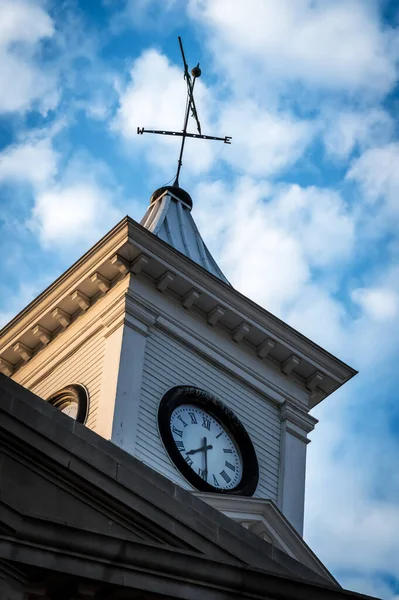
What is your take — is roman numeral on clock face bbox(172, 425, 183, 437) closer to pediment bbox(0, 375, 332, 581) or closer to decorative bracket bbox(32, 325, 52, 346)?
decorative bracket bbox(32, 325, 52, 346)

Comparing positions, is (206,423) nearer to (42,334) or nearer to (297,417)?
(297,417)

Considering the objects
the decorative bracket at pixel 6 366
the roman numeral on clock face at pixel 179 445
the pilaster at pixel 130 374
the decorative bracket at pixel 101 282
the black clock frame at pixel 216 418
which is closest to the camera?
the pilaster at pixel 130 374

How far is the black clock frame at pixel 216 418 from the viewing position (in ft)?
80.2

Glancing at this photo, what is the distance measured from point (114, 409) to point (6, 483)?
10.3 m

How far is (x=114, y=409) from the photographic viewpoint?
24.2 metres

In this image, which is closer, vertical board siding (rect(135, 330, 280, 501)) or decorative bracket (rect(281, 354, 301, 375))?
vertical board siding (rect(135, 330, 280, 501))

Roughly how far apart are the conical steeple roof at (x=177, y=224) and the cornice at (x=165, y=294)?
185 cm

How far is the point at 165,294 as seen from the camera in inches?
1042

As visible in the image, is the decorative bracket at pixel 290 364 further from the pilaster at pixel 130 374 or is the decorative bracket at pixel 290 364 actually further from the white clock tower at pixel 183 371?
the pilaster at pixel 130 374

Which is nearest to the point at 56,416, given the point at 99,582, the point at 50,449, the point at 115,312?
the point at 50,449

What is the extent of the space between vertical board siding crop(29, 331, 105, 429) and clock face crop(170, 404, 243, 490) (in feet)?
4.48

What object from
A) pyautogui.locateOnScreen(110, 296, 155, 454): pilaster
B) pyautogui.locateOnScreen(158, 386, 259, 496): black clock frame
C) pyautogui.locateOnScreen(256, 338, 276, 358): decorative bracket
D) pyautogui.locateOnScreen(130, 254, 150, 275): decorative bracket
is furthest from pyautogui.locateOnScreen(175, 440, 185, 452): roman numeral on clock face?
pyautogui.locateOnScreen(256, 338, 276, 358): decorative bracket

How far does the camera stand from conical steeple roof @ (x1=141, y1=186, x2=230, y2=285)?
95.5ft

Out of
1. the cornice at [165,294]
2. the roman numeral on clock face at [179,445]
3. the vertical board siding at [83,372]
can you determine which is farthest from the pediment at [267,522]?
the cornice at [165,294]
